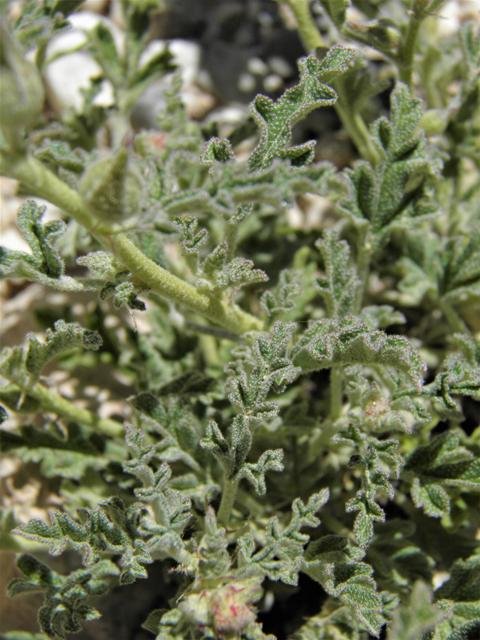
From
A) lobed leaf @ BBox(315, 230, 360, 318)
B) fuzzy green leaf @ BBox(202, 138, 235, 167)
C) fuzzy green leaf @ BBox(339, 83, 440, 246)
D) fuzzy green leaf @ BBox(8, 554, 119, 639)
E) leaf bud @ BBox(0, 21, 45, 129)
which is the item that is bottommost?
fuzzy green leaf @ BBox(8, 554, 119, 639)

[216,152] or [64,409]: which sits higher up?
[216,152]

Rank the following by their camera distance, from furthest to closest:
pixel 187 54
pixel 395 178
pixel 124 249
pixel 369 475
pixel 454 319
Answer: pixel 187 54, pixel 454 319, pixel 395 178, pixel 369 475, pixel 124 249

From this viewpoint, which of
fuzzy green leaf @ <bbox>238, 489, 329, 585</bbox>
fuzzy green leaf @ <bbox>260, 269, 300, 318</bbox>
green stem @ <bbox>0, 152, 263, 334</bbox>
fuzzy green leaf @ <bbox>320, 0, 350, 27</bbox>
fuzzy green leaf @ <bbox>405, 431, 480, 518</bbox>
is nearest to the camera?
green stem @ <bbox>0, 152, 263, 334</bbox>

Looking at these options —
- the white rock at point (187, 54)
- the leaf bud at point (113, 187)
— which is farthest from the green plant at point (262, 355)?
the white rock at point (187, 54)

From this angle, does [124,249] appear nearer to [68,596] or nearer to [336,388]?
[336,388]

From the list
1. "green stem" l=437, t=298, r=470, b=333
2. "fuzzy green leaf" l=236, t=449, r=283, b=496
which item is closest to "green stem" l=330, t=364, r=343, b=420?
"fuzzy green leaf" l=236, t=449, r=283, b=496

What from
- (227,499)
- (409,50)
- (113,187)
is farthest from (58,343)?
(409,50)

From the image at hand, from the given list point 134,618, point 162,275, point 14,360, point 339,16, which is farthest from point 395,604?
point 339,16

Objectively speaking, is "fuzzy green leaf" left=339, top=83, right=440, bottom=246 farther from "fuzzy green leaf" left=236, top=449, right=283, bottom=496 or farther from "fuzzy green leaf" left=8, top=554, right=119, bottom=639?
"fuzzy green leaf" left=8, top=554, right=119, bottom=639
